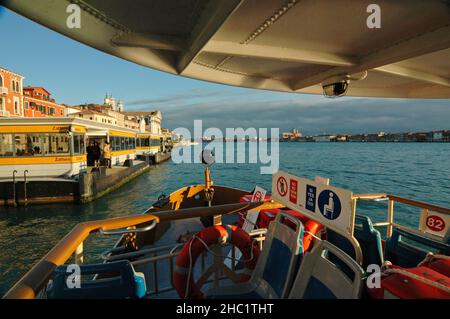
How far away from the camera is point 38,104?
46.3 m

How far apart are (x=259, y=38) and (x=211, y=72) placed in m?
1.47

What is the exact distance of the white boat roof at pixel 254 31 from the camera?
2.68 metres

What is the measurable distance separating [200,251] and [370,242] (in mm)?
2206

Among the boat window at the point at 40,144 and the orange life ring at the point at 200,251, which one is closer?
the orange life ring at the point at 200,251

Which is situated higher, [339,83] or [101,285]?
[339,83]

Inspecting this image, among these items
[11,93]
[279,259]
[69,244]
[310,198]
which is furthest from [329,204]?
[11,93]

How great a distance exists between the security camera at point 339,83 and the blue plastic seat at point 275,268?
3169 millimetres

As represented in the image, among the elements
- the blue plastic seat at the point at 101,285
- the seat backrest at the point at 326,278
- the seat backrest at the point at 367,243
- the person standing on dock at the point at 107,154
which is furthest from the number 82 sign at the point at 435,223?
the person standing on dock at the point at 107,154

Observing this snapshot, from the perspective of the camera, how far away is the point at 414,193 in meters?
21.8

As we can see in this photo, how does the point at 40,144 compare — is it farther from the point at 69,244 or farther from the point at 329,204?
the point at 329,204

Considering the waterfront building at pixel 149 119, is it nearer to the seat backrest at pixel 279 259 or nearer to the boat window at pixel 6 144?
the boat window at pixel 6 144
